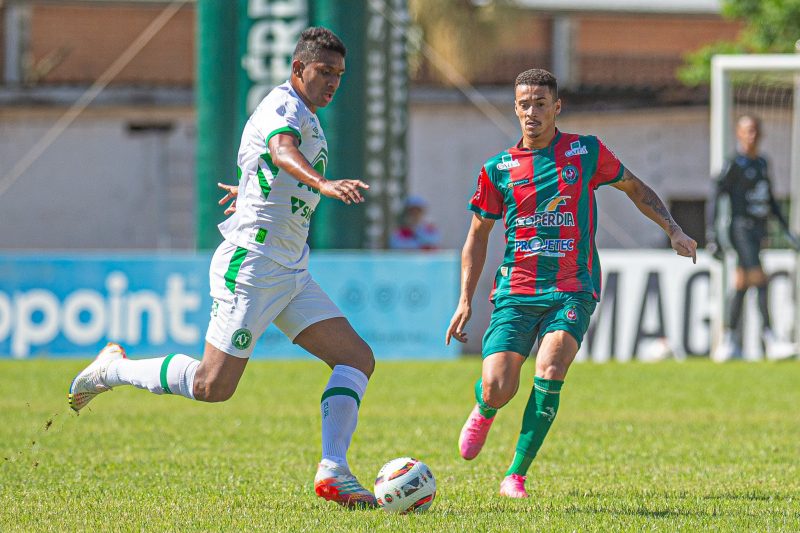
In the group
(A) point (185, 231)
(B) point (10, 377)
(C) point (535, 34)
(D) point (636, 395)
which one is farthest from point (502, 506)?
(C) point (535, 34)

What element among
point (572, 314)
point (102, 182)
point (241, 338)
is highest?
point (102, 182)

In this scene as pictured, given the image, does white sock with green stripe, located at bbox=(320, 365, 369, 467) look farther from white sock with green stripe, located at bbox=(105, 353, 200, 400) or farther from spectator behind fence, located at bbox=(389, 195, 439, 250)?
spectator behind fence, located at bbox=(389, 195, 439, 250)

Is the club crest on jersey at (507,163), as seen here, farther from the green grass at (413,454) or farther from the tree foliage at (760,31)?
the tree foliage at (760,31)

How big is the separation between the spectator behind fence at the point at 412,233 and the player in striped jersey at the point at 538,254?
435 inches

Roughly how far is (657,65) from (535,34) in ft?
11.3

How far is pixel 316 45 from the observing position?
684 centimetres

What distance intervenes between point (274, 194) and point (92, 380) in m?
1.50

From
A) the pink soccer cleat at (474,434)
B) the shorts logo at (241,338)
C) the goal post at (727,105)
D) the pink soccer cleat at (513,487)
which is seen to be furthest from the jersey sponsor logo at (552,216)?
the goal post at (727,105)

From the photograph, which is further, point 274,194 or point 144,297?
point 144,297

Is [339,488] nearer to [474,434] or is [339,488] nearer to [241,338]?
[241,338]

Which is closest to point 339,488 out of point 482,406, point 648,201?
point 482,406

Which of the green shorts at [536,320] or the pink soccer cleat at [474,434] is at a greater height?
the green shorts at [536,320]

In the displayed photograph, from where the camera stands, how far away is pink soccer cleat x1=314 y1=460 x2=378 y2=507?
6.66 m

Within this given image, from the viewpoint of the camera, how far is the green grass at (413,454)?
6.45 m
